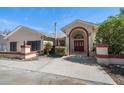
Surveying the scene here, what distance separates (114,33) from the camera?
54.6 feet

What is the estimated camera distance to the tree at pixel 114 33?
1614cm

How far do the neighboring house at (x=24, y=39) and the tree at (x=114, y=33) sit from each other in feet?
28.3

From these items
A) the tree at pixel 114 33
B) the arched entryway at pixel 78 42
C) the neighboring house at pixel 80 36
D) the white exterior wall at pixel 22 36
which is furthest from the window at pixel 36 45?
the tree at pixel 114 33

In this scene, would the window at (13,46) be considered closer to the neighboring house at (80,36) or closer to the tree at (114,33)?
the neighboring house at (80,36)

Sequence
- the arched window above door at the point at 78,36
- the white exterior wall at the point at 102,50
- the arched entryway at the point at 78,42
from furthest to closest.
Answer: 1. the arched window above door at the point at 78,36
2. the arched entryway at the point at 78,42
3. the white exterior wall at the point at 102,50

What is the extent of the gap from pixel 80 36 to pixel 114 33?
8.05 metres

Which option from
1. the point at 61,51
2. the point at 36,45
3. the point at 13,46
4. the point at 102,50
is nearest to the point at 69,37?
the point at 61,51

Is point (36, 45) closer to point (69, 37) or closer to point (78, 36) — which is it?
point (69, 37)
